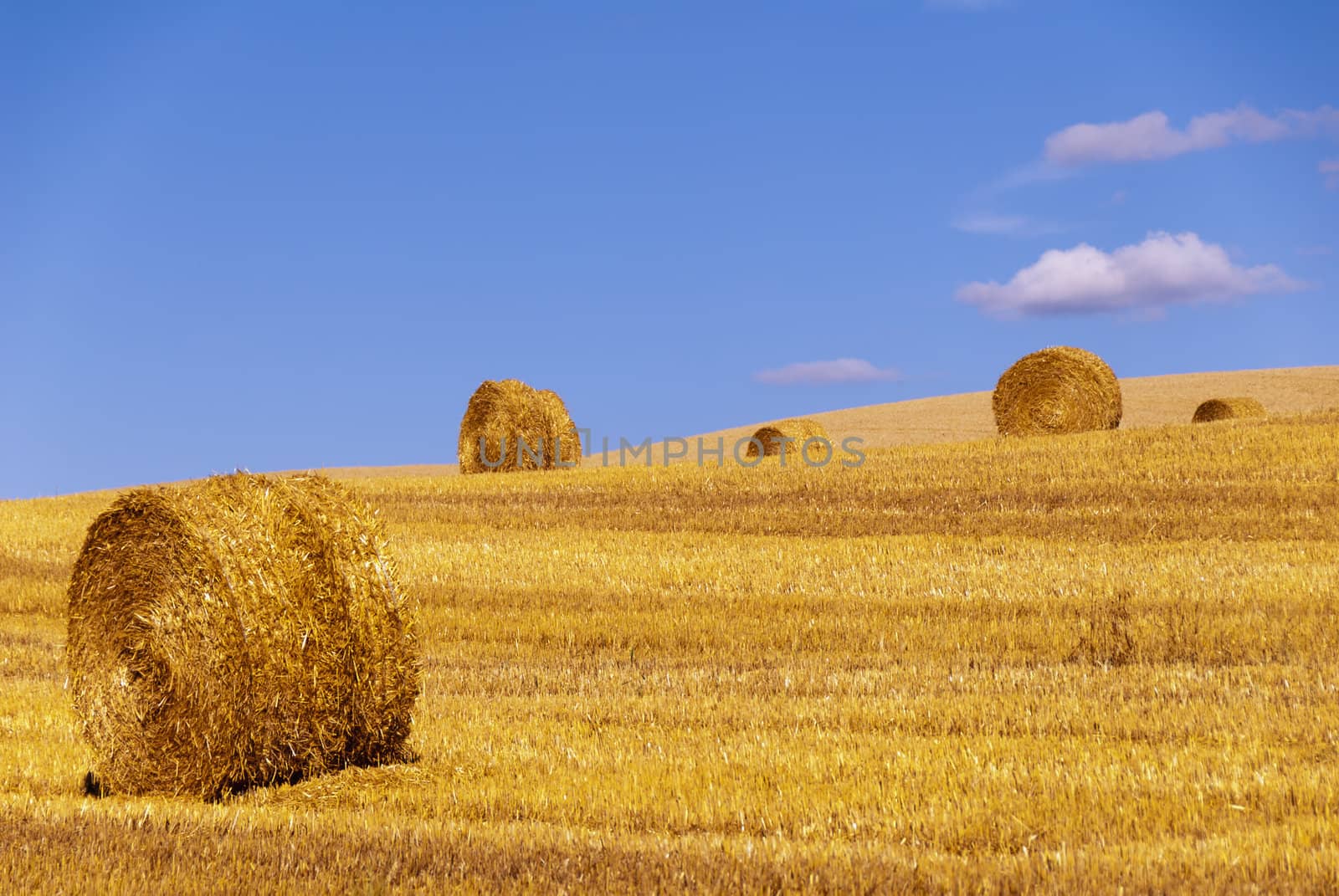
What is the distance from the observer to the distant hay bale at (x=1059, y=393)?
27.3 metres

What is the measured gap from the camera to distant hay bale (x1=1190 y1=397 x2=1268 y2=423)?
34312mm

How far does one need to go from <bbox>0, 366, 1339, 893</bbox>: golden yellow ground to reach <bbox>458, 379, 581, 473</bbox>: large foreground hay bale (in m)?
3.12

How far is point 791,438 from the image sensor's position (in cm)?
3052

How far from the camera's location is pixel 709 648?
45.2 ft

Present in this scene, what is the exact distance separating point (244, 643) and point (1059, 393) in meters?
22.7

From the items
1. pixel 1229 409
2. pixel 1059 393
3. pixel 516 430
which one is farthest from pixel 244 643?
pixel 1229 409

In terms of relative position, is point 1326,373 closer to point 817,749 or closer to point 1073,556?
point 1073,556

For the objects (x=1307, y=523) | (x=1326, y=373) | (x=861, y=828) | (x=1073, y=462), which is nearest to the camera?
(x=861, y=828)

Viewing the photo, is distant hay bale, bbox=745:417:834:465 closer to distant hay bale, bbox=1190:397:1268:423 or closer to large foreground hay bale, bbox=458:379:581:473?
large foreground hay bale, bbox=458:379:581:473

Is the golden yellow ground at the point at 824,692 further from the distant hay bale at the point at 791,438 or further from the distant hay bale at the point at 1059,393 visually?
the distant hay bale at the point at 791,438

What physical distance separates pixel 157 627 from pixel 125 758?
0.93 meters

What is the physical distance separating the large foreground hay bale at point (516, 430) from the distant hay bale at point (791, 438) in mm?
4476

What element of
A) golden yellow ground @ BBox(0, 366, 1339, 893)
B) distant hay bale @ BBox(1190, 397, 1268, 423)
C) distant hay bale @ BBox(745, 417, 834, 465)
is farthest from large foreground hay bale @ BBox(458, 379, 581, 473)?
distant hay bale @ BBox(1190, 397, 1268, 423)

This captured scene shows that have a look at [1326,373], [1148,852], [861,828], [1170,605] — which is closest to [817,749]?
[861,828]
